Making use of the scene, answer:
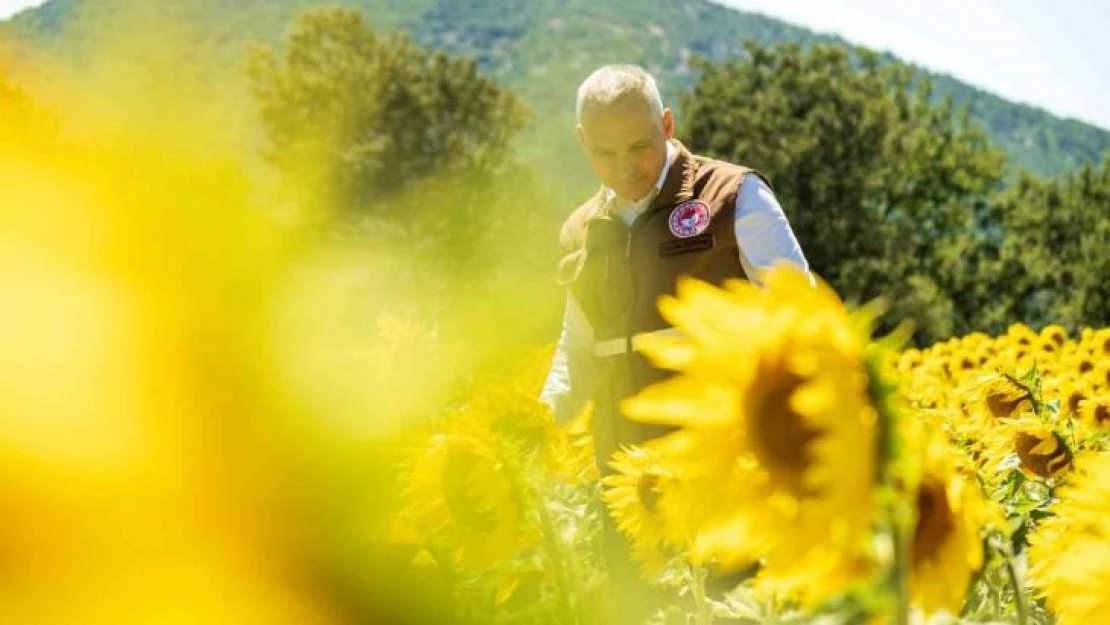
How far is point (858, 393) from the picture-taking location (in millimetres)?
750

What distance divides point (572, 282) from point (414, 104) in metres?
37.4

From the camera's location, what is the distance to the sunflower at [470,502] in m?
1.11

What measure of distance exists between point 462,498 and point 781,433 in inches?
20.8

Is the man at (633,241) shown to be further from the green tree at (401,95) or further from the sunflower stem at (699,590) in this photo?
the green tree at (401,95)

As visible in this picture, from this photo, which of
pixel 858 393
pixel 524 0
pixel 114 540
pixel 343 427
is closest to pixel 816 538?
pixel 858 393

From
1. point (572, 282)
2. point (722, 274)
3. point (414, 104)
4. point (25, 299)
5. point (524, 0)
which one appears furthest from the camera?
point (524, 0)

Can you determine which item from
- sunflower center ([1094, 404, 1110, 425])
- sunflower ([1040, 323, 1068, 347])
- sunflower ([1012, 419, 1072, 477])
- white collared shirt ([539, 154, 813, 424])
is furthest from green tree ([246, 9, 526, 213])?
sunflower ([1012, 419, 1072, 477])

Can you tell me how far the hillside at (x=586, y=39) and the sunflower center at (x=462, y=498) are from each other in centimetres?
12117

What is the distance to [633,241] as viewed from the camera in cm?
324

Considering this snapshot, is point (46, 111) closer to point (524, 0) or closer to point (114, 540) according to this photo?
point (114, 540)

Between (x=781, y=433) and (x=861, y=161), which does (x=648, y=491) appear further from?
(x=861, y=161)

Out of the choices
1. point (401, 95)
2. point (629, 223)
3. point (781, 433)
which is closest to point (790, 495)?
point (781, 433)

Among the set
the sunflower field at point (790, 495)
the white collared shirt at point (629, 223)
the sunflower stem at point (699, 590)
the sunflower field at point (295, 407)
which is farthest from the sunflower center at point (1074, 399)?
the sunflower field at point (295, 407)

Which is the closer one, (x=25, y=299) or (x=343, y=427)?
(x=25, y=299)
